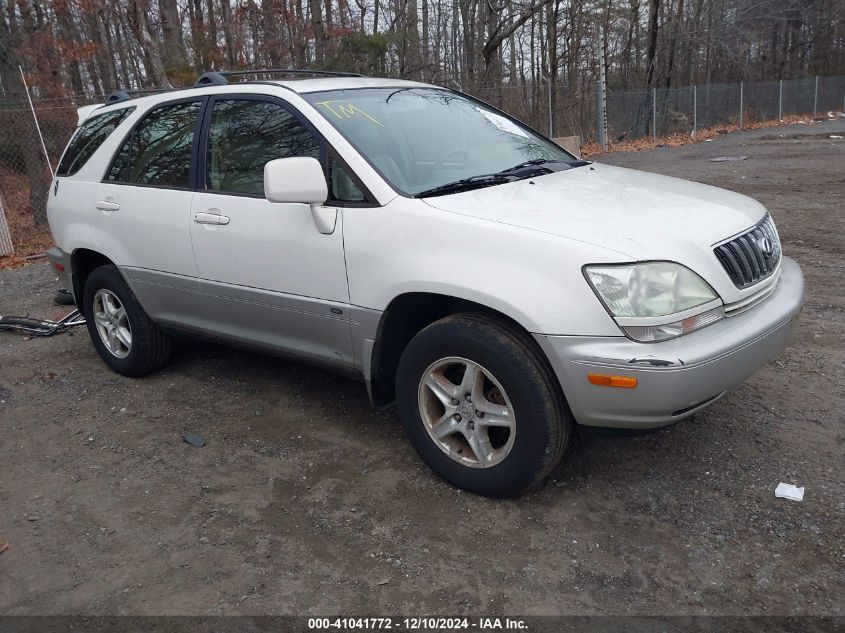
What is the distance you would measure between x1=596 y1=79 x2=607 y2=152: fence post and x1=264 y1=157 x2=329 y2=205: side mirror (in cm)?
1983

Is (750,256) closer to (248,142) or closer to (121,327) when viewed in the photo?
(248,142)

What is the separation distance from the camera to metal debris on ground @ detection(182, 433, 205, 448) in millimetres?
3971

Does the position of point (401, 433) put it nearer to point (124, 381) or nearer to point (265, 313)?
point (265, 313)

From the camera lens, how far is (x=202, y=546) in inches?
119

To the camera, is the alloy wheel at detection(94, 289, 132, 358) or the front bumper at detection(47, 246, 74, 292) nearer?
the alloy wheel at detection(94, 289, 132, 358)

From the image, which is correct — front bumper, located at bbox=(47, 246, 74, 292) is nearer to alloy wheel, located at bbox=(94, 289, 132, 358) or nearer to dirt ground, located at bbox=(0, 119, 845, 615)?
alloy wheel, located at bbox=(94, 289, 132, 358)

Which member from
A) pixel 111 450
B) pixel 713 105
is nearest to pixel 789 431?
pixel 111 450

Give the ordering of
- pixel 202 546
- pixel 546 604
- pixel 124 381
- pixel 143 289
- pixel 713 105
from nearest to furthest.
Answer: pixel 546 604, pixel 202 546, pixel 143 289, pixel 124 381, pixel 713 105

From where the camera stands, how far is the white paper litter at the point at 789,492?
3.07m

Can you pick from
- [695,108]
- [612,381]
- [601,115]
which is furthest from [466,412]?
[695,108]

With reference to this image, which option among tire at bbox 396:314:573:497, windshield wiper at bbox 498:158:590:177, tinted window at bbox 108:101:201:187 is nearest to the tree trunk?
tinted window at bbox 108:101:201:187

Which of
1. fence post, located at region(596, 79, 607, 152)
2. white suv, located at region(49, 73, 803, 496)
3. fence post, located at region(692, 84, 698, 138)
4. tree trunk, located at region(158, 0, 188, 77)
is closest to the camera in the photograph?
white suv, located at region(49, 73, 803, 496)

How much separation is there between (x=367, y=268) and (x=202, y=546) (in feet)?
4.60

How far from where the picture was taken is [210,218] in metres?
3.96
